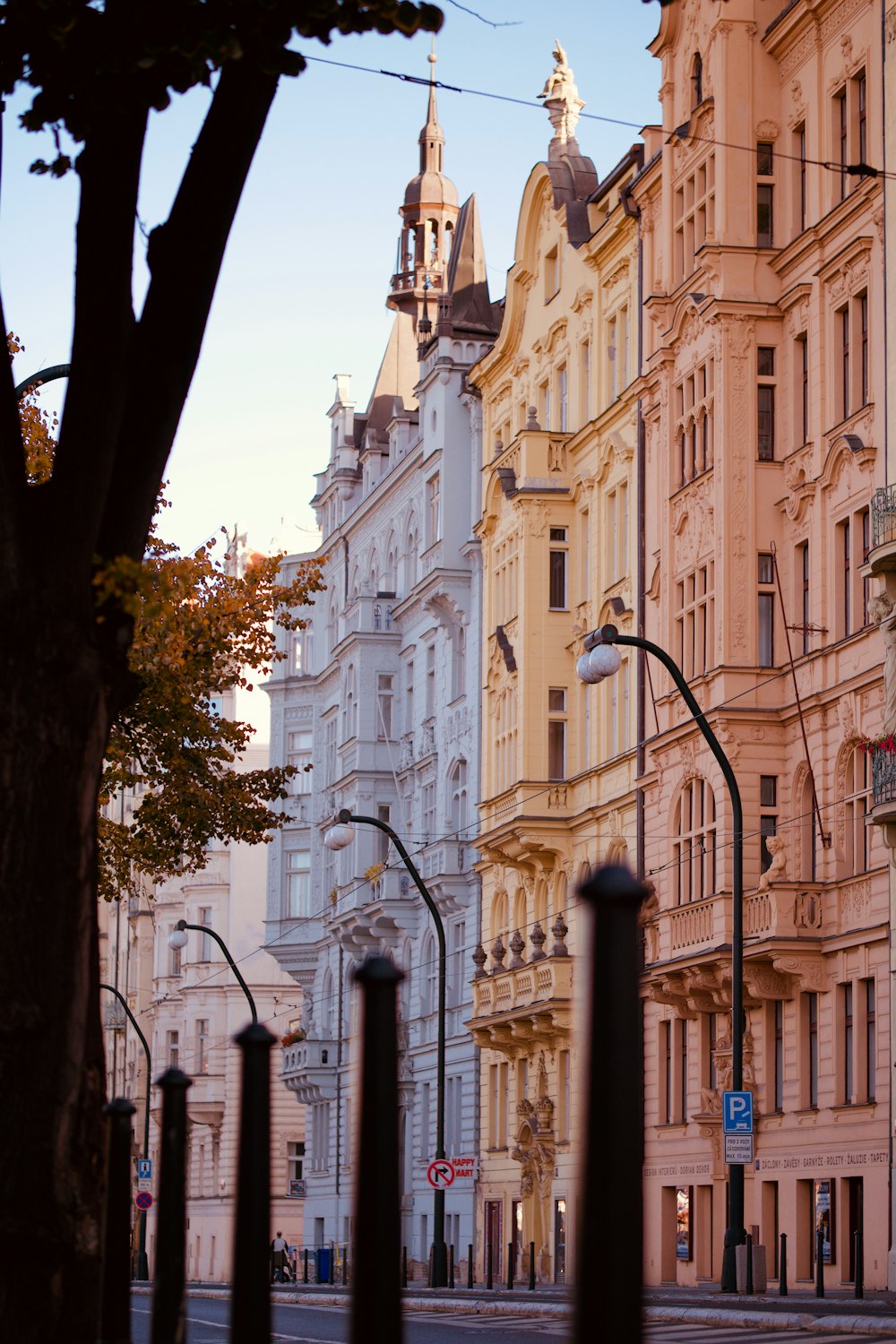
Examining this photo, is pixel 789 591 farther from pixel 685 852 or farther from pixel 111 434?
pixel 111 434

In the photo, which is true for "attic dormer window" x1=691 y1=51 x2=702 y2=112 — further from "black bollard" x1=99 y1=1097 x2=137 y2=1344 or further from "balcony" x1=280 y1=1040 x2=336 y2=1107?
"black bollard" x1=99 y1=1097 x2=137 y2=1344

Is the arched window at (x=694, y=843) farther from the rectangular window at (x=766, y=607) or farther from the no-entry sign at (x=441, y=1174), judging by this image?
the no-entry sign at (x=441, y=1174)

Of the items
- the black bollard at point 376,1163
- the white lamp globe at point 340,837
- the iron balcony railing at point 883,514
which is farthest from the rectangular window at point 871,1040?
the black bollard at point 376,1163

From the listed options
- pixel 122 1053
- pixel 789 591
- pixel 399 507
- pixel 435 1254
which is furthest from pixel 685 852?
pixel 122 1053

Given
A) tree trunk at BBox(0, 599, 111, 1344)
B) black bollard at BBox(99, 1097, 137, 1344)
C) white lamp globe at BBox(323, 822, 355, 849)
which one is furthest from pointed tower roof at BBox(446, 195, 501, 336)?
black bollard at BBox(99, 1097, 137, 1344)

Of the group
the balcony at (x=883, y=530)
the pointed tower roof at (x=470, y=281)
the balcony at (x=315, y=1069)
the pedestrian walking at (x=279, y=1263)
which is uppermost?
the pointed tower roof at (x=470, y=281)

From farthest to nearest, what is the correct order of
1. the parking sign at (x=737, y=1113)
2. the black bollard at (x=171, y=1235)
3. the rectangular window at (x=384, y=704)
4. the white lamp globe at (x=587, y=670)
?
the rectangular window at (x=384, y=704) < the white lamp globe at (x=587, y=670) < the parking sign at (x=737, y=1113) < the black bollard at (x=171, y=1235)

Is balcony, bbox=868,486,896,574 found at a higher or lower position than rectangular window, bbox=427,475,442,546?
lower

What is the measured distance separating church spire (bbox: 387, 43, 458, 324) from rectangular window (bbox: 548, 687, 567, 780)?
27421 mm

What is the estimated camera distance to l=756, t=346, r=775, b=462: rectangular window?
4041cm

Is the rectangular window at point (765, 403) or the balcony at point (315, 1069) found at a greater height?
the rectangular window at point (765, 403)

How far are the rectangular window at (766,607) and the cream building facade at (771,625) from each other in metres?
0.05

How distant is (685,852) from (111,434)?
1360 inches

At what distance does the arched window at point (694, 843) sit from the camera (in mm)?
40438
